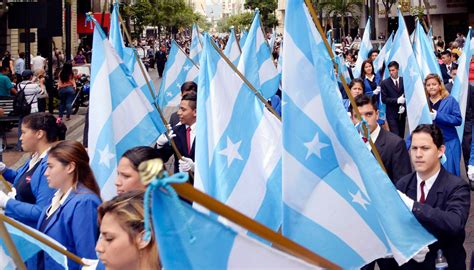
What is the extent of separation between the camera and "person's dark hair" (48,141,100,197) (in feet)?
16.4

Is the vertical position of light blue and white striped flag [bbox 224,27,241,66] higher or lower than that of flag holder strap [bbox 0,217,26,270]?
higher

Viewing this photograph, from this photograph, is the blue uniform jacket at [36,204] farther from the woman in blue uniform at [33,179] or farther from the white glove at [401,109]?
the white glove at [401,109]

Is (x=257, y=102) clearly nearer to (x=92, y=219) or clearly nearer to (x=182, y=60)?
(x=92, y=219)

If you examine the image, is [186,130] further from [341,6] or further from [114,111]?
[341,6]

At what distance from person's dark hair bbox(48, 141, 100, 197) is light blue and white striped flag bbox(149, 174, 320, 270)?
2241 mm

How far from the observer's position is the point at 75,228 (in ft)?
15.6

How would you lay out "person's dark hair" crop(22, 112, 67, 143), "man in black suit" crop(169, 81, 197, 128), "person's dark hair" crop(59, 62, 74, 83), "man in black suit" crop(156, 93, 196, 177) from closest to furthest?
"person's dark hair" crop(22, 112, 67, 143) → "man in black suit" crop(156, 93, 196, 177) → "man in black suit" crop(169, 81, 197, 128) → "person's dark hair" crop(59, 62, 74, 83)

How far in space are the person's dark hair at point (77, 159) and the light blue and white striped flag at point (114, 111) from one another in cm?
187

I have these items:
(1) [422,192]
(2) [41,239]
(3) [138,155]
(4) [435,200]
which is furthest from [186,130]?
(2) [41,239]

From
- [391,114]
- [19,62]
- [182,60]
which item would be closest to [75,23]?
[19,62]

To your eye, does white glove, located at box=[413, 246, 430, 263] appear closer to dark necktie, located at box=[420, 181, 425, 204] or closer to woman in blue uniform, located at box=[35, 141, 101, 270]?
dark necktie, located at box=[420, 181, 425, 204]

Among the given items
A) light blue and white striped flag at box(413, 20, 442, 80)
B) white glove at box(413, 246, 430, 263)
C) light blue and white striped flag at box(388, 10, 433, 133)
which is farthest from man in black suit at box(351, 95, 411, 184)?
light blue and white striped flag at box(413, 20, 442, 80)

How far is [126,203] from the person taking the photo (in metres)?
3.69

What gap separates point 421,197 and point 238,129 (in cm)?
217
